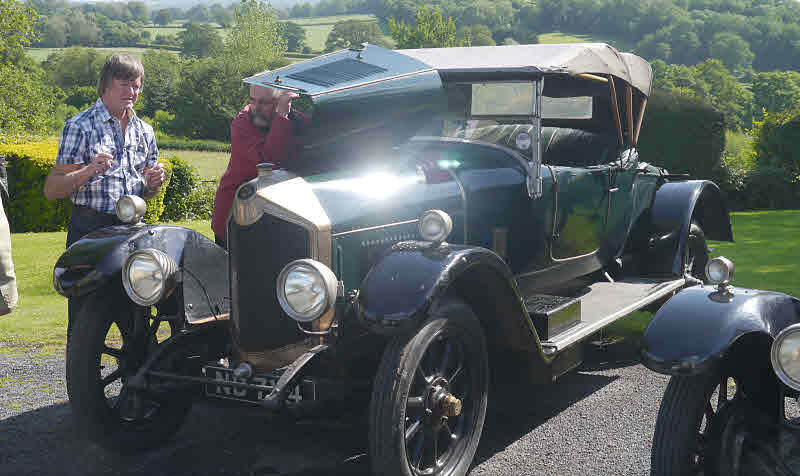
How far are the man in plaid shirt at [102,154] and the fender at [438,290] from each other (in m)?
1.96

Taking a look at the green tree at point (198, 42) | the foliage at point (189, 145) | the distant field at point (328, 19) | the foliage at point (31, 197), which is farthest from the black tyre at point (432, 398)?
the distant field at point (328, 19)

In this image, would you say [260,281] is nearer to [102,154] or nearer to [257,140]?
[257,140]

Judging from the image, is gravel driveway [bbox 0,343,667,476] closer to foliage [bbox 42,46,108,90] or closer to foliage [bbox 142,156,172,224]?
foliage [bbox 142,156,172,224]

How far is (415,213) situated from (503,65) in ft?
4.28

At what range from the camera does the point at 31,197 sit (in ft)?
43.1

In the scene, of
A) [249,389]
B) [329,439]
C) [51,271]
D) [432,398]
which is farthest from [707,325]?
[51,271]

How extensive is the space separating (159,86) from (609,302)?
197ft

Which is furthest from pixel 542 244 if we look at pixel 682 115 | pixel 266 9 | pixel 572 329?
pixel 266 9

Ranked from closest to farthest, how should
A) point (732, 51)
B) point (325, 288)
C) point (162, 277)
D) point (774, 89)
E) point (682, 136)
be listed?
point (325, 288) < point (162, 277) < point (682, 136) < point (774, 89) < point (732, 51)

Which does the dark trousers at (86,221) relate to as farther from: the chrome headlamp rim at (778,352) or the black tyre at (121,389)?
the chrome headlamp rim at (778,352)

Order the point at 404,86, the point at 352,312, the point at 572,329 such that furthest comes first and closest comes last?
the point at 572,329 → the point at 404,86 → the point at 352,312

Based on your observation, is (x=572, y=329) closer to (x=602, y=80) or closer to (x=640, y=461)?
(x=640, y=461)

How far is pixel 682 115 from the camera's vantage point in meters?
16.8

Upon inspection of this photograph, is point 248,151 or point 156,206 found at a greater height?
point 248,151
